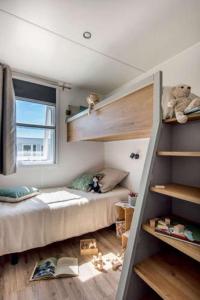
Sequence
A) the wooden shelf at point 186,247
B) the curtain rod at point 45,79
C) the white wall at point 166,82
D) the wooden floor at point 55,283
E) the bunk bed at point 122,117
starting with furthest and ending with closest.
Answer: the curtain rod at point 45,79 < the white wall at point 166,82 < the bunk bed at point 122,117 < the wooden floor at point 55,283 < the wooden shelf at point 186,247

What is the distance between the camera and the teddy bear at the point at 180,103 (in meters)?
1.05

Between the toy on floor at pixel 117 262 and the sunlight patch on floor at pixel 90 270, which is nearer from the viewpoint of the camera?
the sunlight patch on floor at pixel 90 270

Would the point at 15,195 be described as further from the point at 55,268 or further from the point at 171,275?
the point at 171,275

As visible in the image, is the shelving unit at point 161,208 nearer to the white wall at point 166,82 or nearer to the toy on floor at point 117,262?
the toy on floor at point 117,262

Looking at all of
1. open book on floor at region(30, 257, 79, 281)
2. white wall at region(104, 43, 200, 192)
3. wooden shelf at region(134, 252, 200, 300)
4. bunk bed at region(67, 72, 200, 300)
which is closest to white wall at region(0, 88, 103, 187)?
white wall at region(104, 43, 200, 192)

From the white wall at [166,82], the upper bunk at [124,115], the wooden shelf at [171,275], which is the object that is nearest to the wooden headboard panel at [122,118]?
the upper bunk at [124,115]

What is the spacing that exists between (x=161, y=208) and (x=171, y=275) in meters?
0.41

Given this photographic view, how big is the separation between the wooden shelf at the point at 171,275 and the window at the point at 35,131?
88.4 inches

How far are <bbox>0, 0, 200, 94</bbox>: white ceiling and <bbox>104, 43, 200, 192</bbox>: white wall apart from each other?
10 cm

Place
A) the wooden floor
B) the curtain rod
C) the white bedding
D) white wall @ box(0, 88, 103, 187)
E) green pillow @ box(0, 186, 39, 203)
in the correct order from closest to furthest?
the wooden floor, the white bedding, green pillow @ box(0, 186, 39, 203), the curtain rod, white wall @ box(0, 88, 103, 187)

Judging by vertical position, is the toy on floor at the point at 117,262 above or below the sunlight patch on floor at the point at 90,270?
above

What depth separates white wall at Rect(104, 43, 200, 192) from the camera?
1.85 metres

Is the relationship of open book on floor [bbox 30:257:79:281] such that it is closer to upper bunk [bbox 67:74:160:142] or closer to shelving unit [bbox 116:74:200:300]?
shelving unit [bbox 116:74:200:300]

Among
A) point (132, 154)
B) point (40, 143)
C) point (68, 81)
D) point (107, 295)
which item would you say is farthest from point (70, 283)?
point (68, 81)
